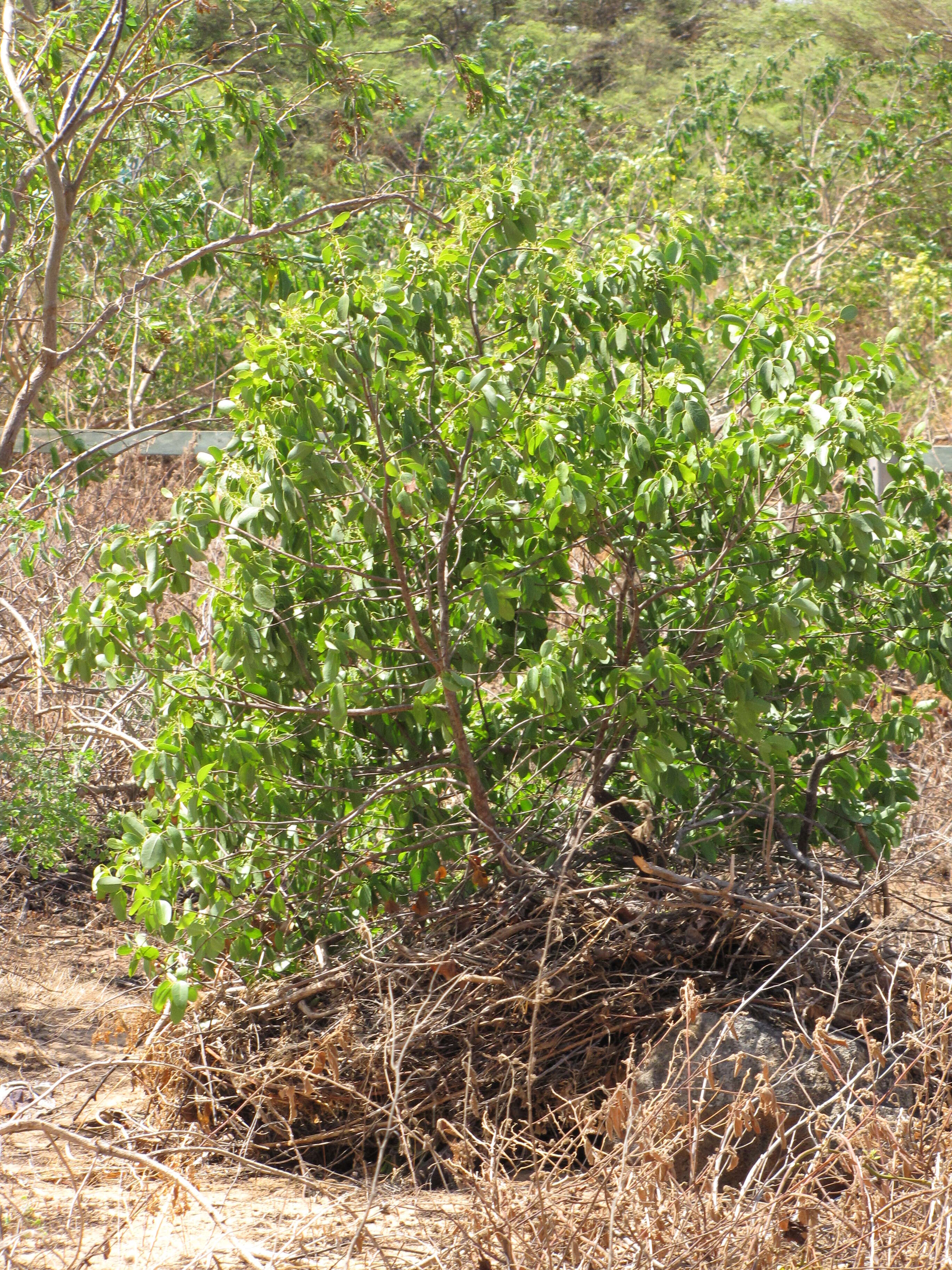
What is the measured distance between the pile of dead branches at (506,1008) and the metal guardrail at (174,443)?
3818 mm

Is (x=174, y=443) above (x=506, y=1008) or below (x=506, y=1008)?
above

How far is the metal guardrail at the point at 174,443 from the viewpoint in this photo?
744cm

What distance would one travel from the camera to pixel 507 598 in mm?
3180

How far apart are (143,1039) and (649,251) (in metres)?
3.00

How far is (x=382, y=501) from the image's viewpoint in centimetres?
324

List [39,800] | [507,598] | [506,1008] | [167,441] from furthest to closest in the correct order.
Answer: [167,441], [39,800], [506,1008], [507,598]

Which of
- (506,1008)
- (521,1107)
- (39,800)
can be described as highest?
(39,800)

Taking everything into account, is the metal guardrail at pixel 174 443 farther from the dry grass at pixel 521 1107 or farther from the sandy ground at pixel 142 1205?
the sandy ground at pixel 142 1205

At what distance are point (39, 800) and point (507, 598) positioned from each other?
101 inches

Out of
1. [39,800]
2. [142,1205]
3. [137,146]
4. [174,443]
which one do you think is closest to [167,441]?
[174,443]

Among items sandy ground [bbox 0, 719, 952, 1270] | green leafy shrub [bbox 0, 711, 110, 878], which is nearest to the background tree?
green leafy shrub [bbox 0, 711, 110, 878]

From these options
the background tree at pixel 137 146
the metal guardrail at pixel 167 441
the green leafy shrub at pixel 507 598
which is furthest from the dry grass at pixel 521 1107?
the metal guardrail at pixel 167 441

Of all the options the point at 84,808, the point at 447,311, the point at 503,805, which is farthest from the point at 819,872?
the point at 84,808

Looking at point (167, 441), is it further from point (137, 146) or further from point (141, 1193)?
point (141, 1193)
